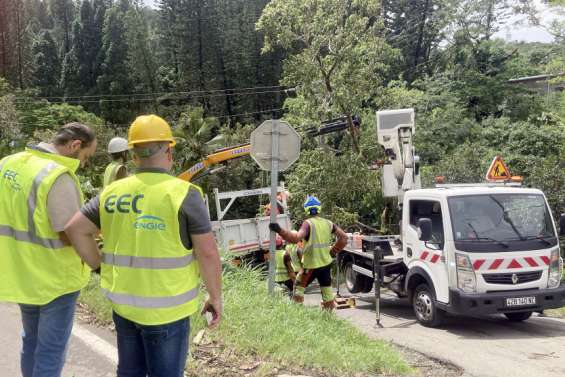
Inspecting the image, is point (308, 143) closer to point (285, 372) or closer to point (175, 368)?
point (285, 372)

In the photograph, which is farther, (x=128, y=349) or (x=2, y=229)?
(x=2, y=229)

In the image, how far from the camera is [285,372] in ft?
14.4

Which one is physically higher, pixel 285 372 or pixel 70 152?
pixel 70 152

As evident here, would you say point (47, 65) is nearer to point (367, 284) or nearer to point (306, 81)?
point (306, 81)

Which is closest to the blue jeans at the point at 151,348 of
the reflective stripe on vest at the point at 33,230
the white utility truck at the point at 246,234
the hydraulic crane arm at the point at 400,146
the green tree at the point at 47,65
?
the reflective stripe on vest at the point at 33,230

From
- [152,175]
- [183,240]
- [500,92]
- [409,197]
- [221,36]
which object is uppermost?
[221,36]

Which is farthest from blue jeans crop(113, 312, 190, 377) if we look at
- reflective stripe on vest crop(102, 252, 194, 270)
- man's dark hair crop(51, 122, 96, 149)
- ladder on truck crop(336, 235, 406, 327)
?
ladder on truck crop(336, 235, 406, 327)

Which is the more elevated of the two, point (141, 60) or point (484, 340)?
point (141, 60)

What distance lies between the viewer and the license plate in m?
7.83

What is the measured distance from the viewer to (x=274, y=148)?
23.4 ft

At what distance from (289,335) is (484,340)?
3.91 metres

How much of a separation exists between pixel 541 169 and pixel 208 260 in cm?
1323

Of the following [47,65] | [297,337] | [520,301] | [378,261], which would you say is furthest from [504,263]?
[47,65]

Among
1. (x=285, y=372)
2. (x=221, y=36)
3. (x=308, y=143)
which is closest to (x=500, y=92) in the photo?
(x=308, y=143)
